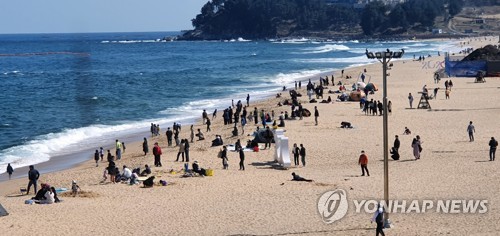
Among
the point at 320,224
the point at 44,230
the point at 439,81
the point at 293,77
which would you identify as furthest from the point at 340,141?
the point at 293,77

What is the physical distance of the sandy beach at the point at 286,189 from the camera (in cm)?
1733

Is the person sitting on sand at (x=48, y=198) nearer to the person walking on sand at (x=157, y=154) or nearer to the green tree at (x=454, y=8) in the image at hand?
the person walking on sand at (x=157, y=154)

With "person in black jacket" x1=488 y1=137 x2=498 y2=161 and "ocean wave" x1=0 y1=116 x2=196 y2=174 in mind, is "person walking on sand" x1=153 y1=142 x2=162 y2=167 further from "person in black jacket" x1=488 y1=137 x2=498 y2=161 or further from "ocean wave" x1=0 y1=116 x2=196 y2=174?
"person in black jacket" x1=488 y1=137 x2=498 y2=161

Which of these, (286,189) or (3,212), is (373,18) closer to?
(286,189)

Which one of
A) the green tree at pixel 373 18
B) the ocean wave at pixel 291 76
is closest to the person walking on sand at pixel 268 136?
the ocean wave at pixel 291 76

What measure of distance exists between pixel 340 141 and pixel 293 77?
139 ft

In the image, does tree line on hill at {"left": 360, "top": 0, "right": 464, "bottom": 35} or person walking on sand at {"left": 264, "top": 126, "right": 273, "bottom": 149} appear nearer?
person walking on sand at {"left": 264, "top": 126, "right": 273, "bottom": 149}

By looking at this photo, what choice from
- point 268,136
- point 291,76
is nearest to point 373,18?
point 291,76

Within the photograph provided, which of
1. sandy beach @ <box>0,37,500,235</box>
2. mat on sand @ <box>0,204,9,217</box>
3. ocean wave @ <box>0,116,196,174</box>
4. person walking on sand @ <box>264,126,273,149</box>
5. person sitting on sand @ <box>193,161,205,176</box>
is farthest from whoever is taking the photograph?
ocean wave @ <box>0,116,196,174</box>

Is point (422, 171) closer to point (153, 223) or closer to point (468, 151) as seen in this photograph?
point (468, 151)

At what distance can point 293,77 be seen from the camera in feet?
235

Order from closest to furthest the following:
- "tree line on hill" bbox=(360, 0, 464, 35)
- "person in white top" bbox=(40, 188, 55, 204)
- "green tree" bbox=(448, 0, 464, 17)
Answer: "person in white top" bbox=(40, 188, 55, 204)
"tree line on hill" bbox=(360, 0, 464, 35)
"green tree" bbox=(448, 0, 464, 17)

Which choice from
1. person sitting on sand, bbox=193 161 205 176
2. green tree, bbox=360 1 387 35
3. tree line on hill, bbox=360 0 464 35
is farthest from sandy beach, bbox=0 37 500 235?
green tree, bbox=360 1 387 35

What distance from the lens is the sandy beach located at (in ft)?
56.9
